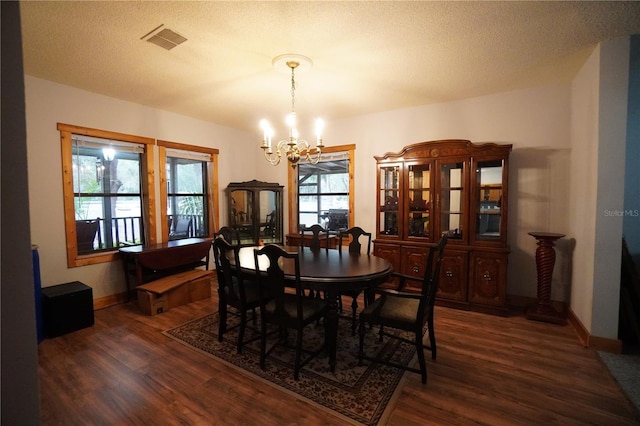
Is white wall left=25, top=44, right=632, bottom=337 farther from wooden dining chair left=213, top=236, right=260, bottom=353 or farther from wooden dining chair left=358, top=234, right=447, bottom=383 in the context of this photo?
wooden dining chair left=213, top=236, right=260, bottom=353

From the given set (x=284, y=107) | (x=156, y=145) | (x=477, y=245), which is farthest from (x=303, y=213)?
(x=477, y=245)

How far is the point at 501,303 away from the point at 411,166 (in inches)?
76.4

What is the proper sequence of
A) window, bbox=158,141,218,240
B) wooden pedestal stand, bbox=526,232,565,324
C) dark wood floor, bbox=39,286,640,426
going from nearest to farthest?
dark wood floor, bbox=39,286,640,426 → wooden pedestal stand, bbox=526,232,565,324 → window, bbox=158,141,218,240

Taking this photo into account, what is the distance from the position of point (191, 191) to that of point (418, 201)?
12.1ft

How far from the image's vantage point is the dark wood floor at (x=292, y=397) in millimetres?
1776

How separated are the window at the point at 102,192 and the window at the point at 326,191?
2.43 metres

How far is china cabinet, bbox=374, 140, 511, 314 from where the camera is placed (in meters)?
3.31

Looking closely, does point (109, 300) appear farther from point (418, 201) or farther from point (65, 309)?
point (418, 201)

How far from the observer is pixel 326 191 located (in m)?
5.17

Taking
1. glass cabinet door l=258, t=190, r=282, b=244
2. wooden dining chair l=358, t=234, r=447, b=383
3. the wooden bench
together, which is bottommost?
the wooden bench

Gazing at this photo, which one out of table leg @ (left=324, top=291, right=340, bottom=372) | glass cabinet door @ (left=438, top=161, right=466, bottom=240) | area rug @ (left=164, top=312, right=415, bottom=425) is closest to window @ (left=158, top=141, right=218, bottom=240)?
area rug @ (left=164, top=312, right=415, bottom=425)

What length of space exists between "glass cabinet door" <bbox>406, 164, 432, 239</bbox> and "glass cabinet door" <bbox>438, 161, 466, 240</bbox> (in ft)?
0.57

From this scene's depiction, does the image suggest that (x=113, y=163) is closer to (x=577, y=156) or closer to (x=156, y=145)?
(x=156, y=145)

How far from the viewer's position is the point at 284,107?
4.09m
